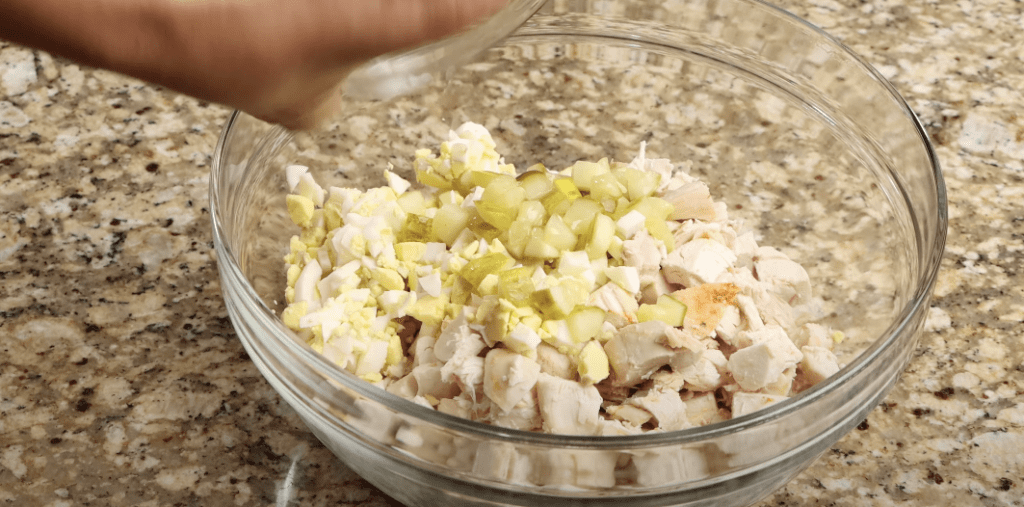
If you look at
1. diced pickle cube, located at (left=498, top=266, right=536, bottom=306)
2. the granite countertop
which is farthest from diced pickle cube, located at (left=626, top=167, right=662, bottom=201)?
the granite countertop

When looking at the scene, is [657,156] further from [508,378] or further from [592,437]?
[592,437]

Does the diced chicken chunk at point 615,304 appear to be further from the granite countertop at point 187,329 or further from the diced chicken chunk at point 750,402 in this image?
the granite countertop at point 187,329

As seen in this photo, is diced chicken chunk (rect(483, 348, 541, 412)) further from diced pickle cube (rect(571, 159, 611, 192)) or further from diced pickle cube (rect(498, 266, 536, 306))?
diced pickle cube (rect(571, 159, 611, 192))

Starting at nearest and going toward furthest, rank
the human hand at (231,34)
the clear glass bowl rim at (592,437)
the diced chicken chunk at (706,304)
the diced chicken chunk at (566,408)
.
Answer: the human hand at (231,34) → the clear glass bowl rim at (592,437) → the diced chicken chunk at (566,408) → the diced chicken chunk at (706,304)

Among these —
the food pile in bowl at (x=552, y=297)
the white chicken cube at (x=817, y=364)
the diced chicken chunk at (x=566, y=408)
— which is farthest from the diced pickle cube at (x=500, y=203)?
the white chicken cube at (x=817, y=364)

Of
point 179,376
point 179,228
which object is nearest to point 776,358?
point 179,376

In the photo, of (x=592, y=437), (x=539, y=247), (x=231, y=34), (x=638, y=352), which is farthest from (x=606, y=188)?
(x=231, y=34)
